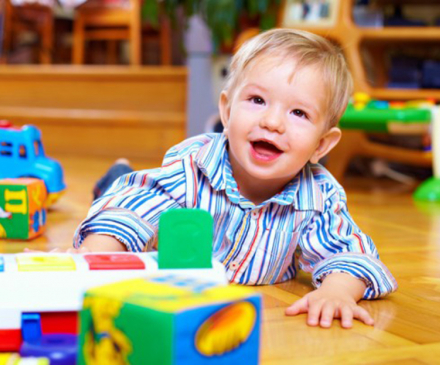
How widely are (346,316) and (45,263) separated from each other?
1.03ft

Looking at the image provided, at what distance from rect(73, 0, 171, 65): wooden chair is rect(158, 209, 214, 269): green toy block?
319 cm

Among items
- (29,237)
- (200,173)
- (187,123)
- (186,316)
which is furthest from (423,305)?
(187,123)

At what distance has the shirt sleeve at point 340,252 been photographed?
800 mm

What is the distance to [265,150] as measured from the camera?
0.84 m

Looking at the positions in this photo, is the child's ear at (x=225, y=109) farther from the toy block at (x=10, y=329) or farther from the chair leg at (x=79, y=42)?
the chair leg at (x=79, y=42)

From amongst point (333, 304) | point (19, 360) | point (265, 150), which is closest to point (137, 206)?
point (265, 150)

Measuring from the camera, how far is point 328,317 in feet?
2.27

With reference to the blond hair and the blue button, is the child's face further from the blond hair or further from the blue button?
the blue button

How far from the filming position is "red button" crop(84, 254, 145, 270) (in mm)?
577

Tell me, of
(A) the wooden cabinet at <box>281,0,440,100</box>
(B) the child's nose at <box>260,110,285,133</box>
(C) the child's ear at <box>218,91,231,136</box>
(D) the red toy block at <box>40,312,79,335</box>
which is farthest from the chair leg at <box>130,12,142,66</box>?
(D) the red toy block at <box>40,312,79,335</box>

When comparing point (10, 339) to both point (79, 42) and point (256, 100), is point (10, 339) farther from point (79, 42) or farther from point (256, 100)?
point (79, 42)

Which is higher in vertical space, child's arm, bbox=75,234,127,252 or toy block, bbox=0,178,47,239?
child's arm, bbox=75,234,127,252

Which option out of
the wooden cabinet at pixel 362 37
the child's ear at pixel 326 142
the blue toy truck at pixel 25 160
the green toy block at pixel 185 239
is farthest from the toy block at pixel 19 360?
the wooden cabinet at pixel 362 37

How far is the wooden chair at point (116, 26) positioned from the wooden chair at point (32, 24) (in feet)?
0.84
